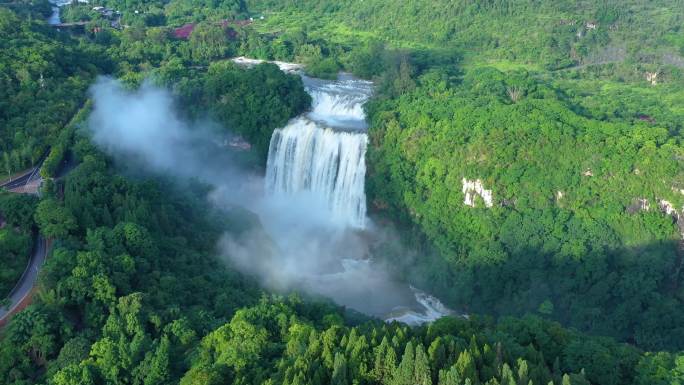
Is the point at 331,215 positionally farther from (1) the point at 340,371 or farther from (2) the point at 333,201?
(1) the point at 340,371

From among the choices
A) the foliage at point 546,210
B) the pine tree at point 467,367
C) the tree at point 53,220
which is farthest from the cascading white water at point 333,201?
the pine tree at point 467,367

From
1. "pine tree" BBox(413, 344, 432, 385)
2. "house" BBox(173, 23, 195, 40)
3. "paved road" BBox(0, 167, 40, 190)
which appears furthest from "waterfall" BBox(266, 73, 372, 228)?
"pine tree" BBox(413, 344, 432, 385)

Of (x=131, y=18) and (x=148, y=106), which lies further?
(x=131, y=18)

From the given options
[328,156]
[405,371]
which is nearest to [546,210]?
[328,156]

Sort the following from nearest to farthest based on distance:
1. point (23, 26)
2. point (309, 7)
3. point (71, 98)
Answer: point (71, 98)
point (23, 26)
point (309, 7)

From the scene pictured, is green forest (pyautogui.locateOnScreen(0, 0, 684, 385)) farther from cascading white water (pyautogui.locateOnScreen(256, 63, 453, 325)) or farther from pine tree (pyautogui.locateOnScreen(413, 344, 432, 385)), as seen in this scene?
cascading white water (pyautogui.locateOnScreen(256, 63, 453, 325))

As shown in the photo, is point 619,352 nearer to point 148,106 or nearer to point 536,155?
point 536,155

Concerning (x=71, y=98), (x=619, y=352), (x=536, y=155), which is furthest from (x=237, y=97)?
(x=619, y=352)
